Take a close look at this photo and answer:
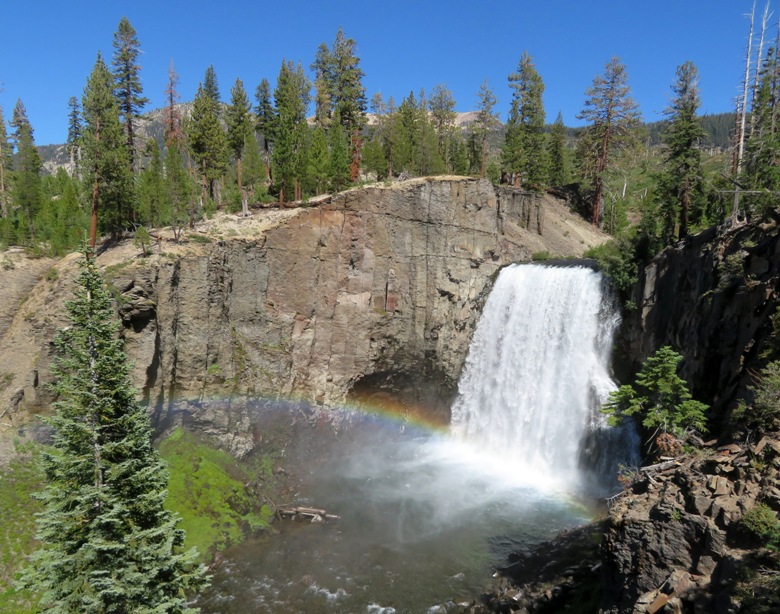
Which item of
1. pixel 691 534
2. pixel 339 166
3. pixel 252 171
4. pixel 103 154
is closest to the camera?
pixel 691 534

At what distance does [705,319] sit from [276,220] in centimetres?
2705

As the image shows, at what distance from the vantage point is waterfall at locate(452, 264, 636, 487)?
29.4 meters

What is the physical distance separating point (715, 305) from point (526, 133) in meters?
40.0

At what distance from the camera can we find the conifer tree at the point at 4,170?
1847 inches

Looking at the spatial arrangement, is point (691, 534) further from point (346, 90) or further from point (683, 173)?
point (346, 90)

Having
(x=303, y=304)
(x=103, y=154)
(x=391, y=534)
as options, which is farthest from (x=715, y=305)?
(x=103, y=154)

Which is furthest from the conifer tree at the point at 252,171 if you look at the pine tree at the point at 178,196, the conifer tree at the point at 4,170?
the conifer tree at the point at 4,170

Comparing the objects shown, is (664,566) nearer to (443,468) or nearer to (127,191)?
(443,468)

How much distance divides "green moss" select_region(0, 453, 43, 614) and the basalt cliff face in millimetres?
3437

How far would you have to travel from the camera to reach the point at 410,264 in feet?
123

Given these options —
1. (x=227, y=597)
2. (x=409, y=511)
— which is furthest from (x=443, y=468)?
(x=227, y=597)

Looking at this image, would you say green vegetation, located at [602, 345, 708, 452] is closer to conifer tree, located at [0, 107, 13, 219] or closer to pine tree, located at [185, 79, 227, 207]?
pine tree, located at [185, 79, 227, 207]

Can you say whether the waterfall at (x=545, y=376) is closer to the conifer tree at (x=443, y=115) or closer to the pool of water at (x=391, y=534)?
the pool of water at (x=391, y=534)

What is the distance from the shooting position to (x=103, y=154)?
3083cm
